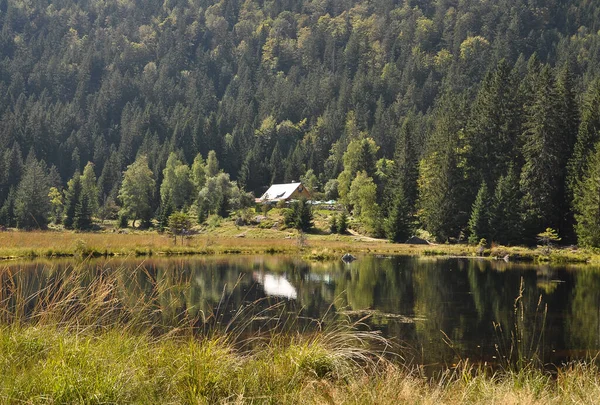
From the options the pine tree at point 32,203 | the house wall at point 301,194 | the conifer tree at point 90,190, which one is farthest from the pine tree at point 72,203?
the house wall at point 301,194

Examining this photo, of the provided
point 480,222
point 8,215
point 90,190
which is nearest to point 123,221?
point 90,190

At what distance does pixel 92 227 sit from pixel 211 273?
5670cm

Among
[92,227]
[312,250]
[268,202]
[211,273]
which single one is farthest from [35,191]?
[211,273]

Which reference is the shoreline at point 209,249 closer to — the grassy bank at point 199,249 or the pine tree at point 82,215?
the grassy bank at point 199,249

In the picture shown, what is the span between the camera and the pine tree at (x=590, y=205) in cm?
4702

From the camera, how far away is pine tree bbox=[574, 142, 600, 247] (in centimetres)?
4702

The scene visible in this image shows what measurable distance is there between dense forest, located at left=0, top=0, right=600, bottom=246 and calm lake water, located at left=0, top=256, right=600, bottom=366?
23.7ft

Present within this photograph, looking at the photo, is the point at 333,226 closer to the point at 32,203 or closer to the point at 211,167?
the point at 32,203

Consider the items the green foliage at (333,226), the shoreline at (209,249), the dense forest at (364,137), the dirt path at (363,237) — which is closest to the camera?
the shoreline at (209,249)

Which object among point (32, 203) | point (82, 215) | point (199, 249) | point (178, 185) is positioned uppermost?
point (178, 185)

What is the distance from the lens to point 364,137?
416ft

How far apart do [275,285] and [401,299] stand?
565 cm

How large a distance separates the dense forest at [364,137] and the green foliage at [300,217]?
700 cm

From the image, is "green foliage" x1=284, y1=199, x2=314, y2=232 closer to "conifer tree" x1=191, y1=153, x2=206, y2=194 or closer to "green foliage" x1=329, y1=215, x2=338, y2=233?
"green foliage" x1=329, y1=215, x2=338, y2=233
